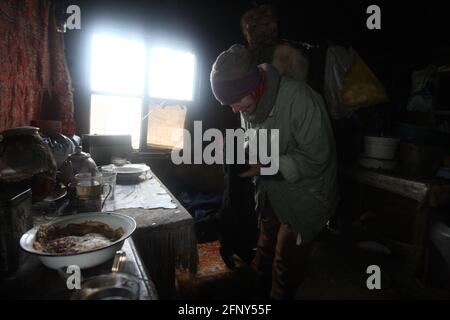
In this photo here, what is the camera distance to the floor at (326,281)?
2.81 m


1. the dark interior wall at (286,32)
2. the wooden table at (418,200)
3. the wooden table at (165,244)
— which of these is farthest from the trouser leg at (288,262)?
the dark interior wall at (286,32)

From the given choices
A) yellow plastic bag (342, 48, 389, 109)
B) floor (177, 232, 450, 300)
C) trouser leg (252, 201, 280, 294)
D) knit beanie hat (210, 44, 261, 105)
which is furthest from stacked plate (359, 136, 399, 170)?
knit beanie hat (210, 44, 261, 105)

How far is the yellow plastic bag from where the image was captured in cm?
397

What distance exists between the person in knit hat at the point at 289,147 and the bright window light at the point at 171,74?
2733 millimetres

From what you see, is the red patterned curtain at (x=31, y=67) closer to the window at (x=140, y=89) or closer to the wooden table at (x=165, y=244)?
the window at (x=140, y=89)

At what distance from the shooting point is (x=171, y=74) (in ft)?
15.8

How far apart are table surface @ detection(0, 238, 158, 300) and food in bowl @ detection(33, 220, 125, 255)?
81mm

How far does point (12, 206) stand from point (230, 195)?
184 centimetres

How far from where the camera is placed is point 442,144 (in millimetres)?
3492

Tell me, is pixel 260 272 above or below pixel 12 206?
below

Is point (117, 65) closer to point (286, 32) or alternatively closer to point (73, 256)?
point (286, 32)

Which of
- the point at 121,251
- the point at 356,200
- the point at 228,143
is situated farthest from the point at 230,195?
the point at 356,200

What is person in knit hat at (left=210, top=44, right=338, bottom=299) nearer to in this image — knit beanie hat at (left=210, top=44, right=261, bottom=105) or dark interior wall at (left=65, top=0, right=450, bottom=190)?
knit beanie hat at (left=210, top=44, right=261, bottom=105)

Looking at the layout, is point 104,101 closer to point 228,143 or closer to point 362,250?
point 228,143
